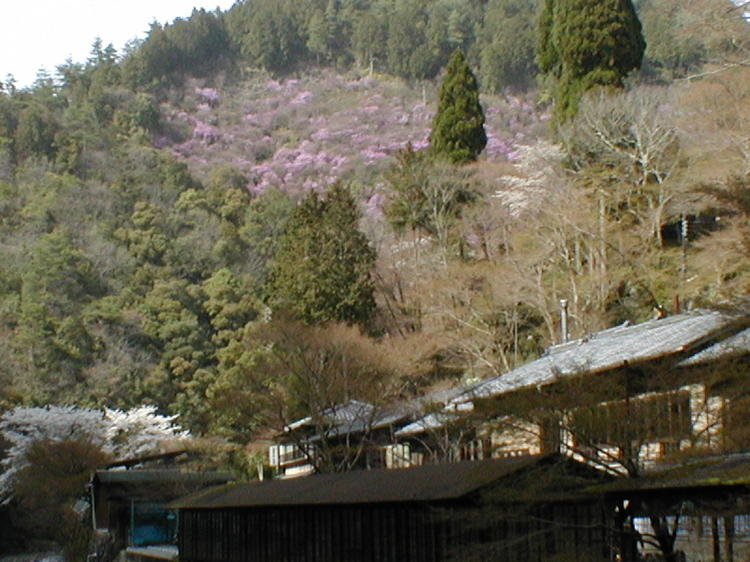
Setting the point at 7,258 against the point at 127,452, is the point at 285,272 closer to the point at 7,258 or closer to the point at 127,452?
the point at 127,452

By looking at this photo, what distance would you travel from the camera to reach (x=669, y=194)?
31844mm

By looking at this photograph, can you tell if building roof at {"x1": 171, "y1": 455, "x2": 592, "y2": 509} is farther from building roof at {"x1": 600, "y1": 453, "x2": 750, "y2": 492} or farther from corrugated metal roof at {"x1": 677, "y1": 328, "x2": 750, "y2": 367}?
corrugated metal roof at {"x1": 677, "y1": 328, "x2": 750, "y2": 367}

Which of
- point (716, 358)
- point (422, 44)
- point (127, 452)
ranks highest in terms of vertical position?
point (422, 44)

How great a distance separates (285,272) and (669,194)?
15649 mm

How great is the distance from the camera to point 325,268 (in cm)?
3966

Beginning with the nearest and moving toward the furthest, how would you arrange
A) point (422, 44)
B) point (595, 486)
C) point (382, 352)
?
point (595, 486) → point (382, 352) → point (422, 44)

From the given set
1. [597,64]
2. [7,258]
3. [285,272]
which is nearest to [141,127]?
[7,258]

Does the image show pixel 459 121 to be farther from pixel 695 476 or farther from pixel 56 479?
pixel 695 476

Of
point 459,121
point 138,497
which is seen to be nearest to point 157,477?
point 138,497

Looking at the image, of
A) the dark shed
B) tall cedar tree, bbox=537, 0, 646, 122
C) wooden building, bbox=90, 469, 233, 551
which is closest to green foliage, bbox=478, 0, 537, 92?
tall cedar tree, bbox=537, 0, 646, 122

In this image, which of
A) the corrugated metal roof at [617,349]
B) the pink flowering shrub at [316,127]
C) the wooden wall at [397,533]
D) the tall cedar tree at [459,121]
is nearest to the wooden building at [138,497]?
the wooden wall at [397,533]

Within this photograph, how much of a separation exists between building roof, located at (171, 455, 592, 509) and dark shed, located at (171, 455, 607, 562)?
0.09 feet

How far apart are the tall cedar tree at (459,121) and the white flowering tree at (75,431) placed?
632 inches

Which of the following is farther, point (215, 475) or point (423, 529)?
point (215, 475)
